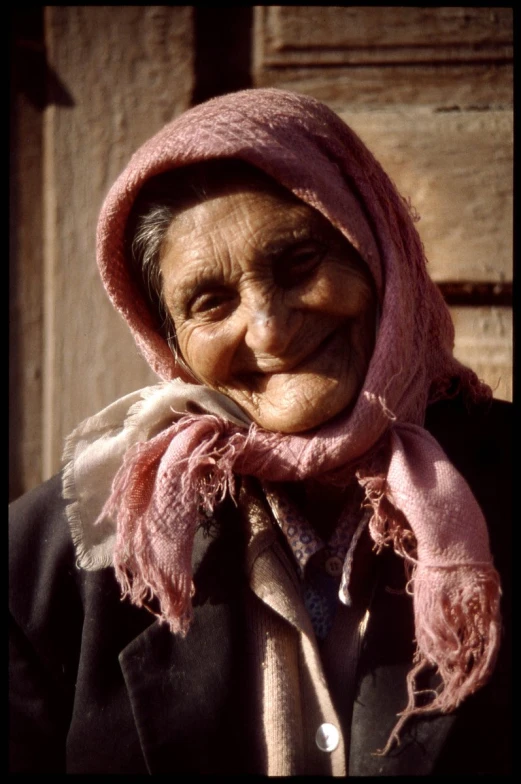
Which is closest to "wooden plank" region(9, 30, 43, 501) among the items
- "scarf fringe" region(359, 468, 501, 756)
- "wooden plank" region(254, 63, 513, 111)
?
"wooden plank" region(254, 63, 513, 111)

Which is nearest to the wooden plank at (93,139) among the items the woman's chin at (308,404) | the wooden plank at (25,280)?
the wooden plank at (25,280)

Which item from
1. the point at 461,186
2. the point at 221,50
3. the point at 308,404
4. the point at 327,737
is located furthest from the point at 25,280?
the point at 327,737

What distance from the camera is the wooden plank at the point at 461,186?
2213mm

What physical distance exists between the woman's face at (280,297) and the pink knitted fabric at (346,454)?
0.05 metres

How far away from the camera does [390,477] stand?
4.58 ft

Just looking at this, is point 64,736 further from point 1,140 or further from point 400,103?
point 400,103

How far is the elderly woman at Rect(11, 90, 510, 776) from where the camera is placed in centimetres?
138

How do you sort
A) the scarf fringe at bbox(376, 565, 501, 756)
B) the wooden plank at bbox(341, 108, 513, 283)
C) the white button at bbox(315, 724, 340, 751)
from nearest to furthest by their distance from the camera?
the scarf fringe at bbox(376, 565, 501, 756), the white button at bbox(315, 724, 340, 751), the wooden plank at bbox(341, 108, 513, 283)

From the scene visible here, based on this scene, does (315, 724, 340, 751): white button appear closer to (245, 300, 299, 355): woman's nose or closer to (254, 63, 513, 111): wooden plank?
(245, 300, 299, 355): woman's nose

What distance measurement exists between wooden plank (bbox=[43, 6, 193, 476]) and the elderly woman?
65 centimetres

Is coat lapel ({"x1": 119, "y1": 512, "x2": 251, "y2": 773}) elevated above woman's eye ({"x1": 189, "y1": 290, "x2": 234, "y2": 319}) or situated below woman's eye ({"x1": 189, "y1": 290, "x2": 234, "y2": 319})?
below

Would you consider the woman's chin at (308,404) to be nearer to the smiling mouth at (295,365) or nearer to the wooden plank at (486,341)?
the smiling mouth at (295,365)

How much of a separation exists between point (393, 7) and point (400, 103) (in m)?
0.28

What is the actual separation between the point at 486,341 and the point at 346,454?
3.52 feet
